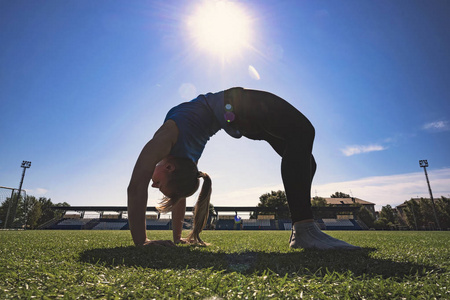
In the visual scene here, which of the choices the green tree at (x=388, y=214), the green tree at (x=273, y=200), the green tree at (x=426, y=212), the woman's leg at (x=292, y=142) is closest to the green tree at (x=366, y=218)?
the green tree at (x=388, y=214)

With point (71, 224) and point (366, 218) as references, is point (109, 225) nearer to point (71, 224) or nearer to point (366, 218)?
point (71, 224)

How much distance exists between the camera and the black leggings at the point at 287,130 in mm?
2367

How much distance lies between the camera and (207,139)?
10.2 feet

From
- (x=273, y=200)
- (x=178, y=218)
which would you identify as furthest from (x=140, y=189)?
(x=273, y=200)

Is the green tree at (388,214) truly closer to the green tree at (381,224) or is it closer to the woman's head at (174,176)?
the green tree at (381,224)

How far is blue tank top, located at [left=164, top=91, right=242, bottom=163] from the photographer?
262cm

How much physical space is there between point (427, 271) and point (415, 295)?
1.67 feet

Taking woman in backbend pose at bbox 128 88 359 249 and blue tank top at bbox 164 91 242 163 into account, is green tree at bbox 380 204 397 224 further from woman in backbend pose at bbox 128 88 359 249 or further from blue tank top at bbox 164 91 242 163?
blue tank top at bbox 164 91 242 163

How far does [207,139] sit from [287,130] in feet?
3.57

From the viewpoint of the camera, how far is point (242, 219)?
1823 inches

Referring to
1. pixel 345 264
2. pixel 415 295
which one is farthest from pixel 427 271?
pixel 415 295

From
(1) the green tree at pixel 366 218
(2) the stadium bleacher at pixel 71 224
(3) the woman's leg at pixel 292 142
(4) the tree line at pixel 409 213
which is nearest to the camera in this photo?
(3) the woman's leg at pixel 292 142

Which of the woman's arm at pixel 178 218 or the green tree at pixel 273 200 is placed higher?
the green tree at pixel 273 200

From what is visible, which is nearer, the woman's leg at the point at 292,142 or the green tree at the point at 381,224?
the woman's leg at the point at 292,142
